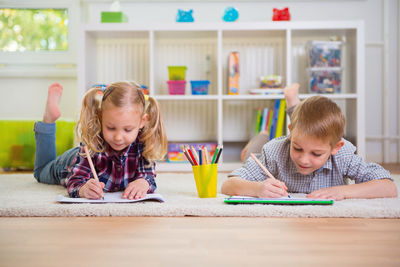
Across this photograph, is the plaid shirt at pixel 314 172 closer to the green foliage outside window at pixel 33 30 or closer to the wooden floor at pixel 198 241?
the wooden floor at pixel 198 241

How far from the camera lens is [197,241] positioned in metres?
0.88

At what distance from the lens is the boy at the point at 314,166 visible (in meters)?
1.21

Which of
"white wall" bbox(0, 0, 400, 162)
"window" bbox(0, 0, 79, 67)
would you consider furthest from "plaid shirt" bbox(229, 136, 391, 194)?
"window" bbox(0, 0, 79, 67)

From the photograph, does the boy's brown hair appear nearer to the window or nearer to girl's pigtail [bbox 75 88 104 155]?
girl's pigtail [bbox 75 88 104 155]

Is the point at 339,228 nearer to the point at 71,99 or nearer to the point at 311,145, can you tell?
the point at 311,145

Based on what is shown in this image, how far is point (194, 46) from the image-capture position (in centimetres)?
279

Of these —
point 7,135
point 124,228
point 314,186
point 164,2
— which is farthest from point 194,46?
point 124,228

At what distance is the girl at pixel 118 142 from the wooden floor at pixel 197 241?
0.24m

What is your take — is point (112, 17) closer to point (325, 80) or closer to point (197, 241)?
point (325, 80)

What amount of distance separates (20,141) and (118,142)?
47.3 inches

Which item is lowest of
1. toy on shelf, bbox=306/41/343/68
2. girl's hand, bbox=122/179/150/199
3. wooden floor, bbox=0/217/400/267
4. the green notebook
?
wooden floor, bbox=0/217/400/267

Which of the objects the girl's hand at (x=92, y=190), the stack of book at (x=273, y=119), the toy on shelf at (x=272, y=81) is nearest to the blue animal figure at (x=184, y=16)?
the toy on shelf at (x=272, y=81)

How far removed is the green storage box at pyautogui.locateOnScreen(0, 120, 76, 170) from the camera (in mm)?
2287

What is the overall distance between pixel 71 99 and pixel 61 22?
517 mm
